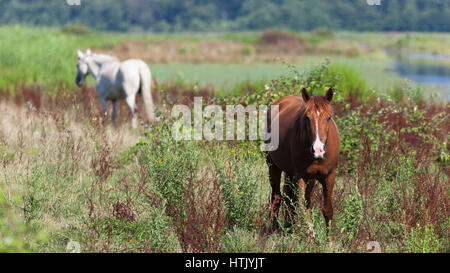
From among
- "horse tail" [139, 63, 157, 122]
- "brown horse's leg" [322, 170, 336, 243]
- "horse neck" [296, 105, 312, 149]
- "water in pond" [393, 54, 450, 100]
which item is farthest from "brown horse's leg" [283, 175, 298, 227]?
"water in pond" [393, 54, 450, 100]

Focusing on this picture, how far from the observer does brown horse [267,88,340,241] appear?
160 inches

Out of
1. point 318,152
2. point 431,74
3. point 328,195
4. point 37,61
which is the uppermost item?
point 37,61

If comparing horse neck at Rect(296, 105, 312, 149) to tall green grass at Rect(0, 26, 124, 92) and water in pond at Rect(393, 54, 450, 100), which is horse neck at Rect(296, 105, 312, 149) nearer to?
tall green grass at Rect(0, 26, 124, 92)

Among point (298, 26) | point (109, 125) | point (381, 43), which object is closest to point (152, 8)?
point (298, 26)

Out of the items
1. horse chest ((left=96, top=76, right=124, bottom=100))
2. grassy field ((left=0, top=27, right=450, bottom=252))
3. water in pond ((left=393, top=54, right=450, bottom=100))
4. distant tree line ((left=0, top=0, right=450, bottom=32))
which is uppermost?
distant tree line ((left=0, top=0, right=450, bottom=32))

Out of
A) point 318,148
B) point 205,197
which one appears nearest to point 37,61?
point 205,197

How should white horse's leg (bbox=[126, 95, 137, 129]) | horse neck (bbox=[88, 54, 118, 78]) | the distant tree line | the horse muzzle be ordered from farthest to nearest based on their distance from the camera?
the distant tree line < horse neck (bbox=[88, 54, 118, 78]) < white horse's leg (bbox=[126, 95, 137, 129]) < the horse muzzle

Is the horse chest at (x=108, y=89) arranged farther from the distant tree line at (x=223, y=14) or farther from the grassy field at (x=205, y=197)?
the distant tree line at (x=223, y=14)

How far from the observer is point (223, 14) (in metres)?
83.0

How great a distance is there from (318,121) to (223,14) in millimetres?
81117

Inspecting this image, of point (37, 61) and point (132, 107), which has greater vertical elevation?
point (37, 61)

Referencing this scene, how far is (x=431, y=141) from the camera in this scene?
735cm

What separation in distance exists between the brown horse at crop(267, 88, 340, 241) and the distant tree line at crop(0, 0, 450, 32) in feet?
227

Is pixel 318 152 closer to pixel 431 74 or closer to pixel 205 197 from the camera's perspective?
pixel 205 197
